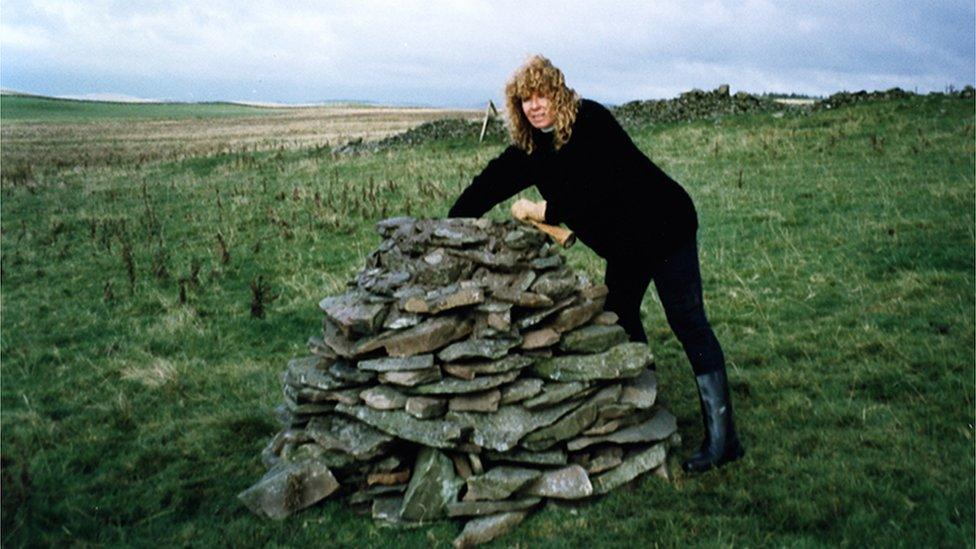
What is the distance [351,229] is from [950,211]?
34.0 feet

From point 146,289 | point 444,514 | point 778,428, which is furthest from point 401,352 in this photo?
point 146,289

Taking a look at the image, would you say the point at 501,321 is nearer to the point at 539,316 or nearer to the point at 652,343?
the point at 539,316

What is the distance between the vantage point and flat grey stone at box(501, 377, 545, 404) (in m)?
4.93

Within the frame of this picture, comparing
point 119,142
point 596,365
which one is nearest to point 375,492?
point 596,365

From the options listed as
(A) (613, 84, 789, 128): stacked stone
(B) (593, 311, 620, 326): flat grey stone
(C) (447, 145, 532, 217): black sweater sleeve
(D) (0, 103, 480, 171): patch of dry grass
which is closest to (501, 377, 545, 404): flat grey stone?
(B) (593, 311, 620, 326): flat grey stone

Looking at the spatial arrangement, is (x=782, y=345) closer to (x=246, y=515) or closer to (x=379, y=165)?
(x=246, y=515)

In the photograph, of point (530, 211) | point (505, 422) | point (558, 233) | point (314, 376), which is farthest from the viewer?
point (530, 211)

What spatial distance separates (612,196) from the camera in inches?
196

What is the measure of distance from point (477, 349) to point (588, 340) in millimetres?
880

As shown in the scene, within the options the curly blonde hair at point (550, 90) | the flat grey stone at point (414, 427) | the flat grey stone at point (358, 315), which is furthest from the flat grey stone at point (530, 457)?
the curly blonde hair at point (550, 90)

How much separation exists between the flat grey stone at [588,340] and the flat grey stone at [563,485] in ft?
2.82

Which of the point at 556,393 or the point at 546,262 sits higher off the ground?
the point at 546,262

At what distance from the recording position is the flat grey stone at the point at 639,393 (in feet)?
16.9

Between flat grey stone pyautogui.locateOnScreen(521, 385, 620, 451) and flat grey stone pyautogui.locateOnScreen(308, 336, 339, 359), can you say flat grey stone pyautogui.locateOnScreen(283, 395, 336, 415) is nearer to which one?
flat grey stone pyautogui.locateOnScreen(308, 336, 339, 359)
